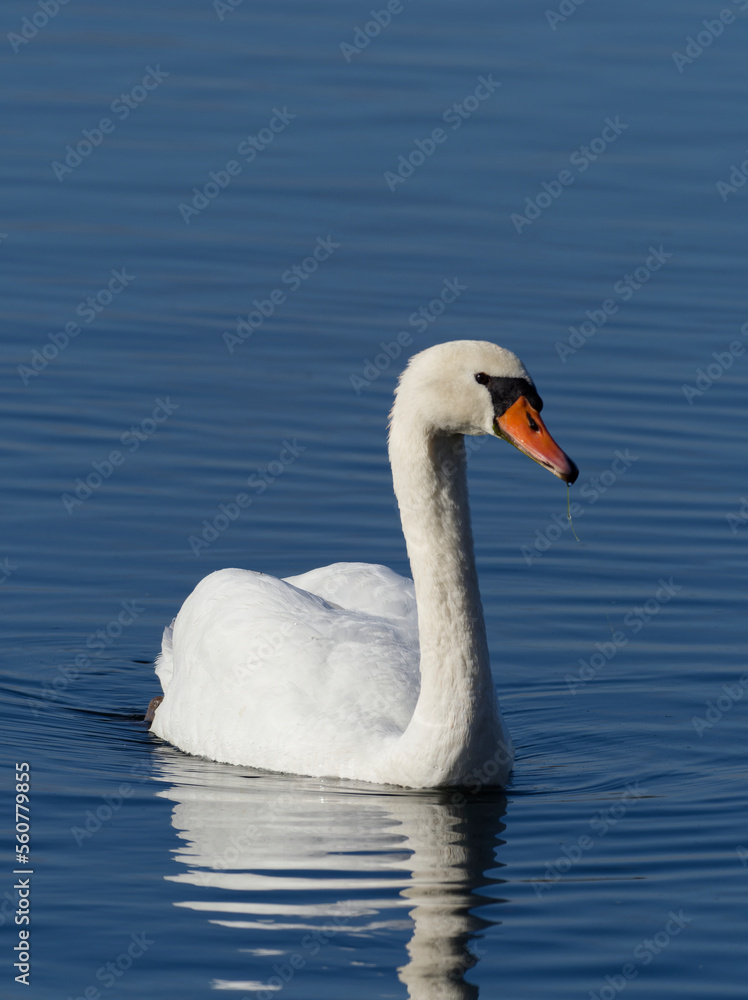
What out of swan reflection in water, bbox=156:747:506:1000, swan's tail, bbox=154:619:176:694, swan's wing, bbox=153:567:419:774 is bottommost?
swan reflection in water, bbox=156:747:506:1000

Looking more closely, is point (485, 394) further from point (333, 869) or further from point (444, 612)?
point (333, 869)

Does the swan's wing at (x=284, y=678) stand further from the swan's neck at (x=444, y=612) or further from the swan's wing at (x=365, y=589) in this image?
the swan's neck at (x=444, y=612)

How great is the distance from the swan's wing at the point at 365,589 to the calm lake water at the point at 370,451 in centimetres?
89

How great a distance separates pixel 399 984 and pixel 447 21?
21616mm

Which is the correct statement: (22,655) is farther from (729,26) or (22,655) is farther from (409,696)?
(729,26)

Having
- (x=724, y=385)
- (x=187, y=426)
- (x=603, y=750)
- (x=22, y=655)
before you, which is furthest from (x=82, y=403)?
(x=603, y=750)

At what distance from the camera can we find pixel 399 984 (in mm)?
7859

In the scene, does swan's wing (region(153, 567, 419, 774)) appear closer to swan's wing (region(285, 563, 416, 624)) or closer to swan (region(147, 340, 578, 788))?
swan (region(147, 340, 578, 788))

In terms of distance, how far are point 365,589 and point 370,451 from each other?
3.76 metres

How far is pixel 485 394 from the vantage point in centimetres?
948

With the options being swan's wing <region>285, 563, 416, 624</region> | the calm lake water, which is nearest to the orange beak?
the calm lake water

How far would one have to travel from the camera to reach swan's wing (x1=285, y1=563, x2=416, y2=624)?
11.4m

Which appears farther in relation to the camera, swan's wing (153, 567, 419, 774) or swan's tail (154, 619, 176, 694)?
swan's tail (154, 619, 176, 694)

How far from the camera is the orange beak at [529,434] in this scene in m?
9.35
